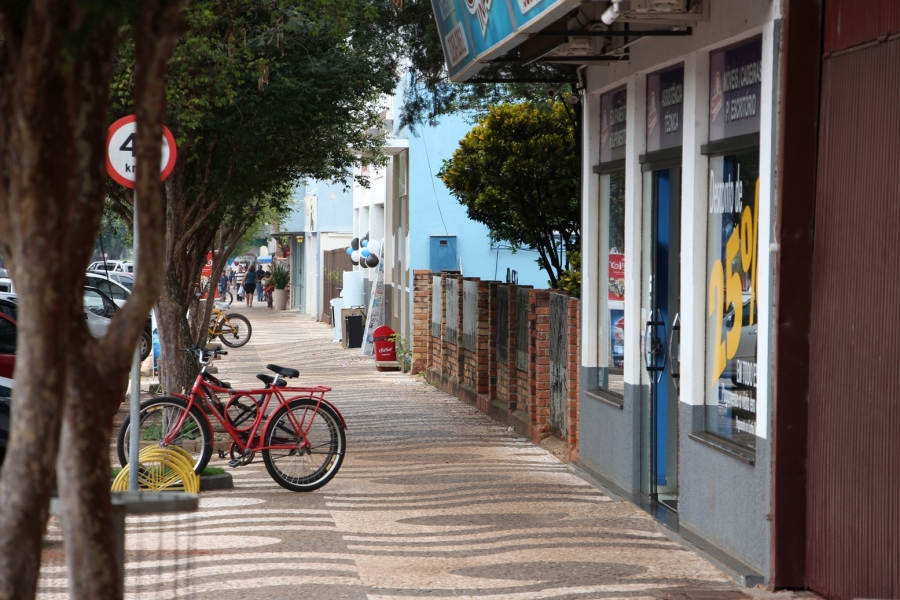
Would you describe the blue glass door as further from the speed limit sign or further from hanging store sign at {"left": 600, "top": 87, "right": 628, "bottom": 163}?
the speed limit sign

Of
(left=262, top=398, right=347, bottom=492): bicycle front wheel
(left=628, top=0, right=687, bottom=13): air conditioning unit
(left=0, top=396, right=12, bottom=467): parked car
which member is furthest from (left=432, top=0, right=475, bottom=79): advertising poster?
(left=0, top=396, right=12, bottom=467): parked car

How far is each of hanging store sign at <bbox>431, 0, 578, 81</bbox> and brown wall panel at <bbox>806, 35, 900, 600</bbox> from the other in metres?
1.81

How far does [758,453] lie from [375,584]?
2164mm

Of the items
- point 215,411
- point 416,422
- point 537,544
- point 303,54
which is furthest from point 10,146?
point 416,422

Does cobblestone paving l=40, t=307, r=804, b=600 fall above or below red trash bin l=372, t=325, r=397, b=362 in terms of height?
below

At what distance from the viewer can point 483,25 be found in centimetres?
934

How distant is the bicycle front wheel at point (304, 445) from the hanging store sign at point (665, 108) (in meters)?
3.24

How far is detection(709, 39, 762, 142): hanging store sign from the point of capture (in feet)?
22.5

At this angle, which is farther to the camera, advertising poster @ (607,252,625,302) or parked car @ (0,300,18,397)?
parked car @ (0,300,18,397)

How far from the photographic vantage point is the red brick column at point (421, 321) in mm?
20188

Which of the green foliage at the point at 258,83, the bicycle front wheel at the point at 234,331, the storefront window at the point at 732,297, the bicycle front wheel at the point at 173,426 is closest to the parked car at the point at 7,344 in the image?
the green foliage at the point at 258,83

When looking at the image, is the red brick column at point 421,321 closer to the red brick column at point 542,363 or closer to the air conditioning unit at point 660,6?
the red brick column at point 542,363

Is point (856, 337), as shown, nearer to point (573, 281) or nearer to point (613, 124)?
point (613, 124)

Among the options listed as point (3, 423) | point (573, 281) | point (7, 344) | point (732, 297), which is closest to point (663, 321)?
point (732, 297)
